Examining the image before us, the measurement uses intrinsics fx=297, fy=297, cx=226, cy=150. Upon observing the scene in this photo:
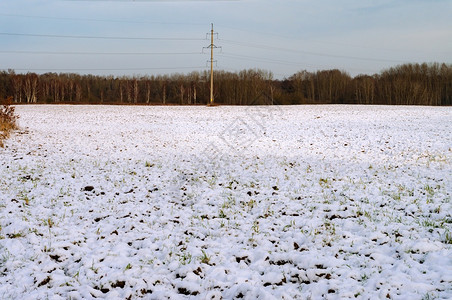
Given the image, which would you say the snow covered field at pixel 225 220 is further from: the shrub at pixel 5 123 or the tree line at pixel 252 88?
the tree line at pixel 252 88

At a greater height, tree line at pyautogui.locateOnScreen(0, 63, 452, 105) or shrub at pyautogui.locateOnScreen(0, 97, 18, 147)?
tree line at pyautogui.locateOnScreen(0, 63, 452, 105)

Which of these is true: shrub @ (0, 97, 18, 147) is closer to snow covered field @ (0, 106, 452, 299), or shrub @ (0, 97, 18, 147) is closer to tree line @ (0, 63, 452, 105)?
snow covered field @ (0, 106, 452, 299)

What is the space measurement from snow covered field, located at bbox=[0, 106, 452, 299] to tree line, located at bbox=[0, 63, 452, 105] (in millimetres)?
40108

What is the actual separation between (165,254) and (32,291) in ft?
6.73

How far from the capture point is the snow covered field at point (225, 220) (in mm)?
4492

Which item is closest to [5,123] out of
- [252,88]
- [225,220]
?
[225,220]

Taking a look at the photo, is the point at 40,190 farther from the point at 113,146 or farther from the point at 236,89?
the point at 236,89

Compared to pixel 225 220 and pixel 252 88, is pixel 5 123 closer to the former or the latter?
pixel 225 220

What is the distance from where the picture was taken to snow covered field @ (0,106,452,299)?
4.49 metres

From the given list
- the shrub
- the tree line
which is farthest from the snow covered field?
the tree line

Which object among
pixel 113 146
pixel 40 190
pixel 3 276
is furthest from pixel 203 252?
pixel 113 146

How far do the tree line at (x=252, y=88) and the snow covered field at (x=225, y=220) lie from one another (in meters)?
40.1

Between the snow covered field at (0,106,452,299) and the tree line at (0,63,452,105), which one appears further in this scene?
the tree line at (0,63,452,105)

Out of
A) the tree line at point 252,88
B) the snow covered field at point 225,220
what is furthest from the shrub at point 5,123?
the tree line at point 252,88
